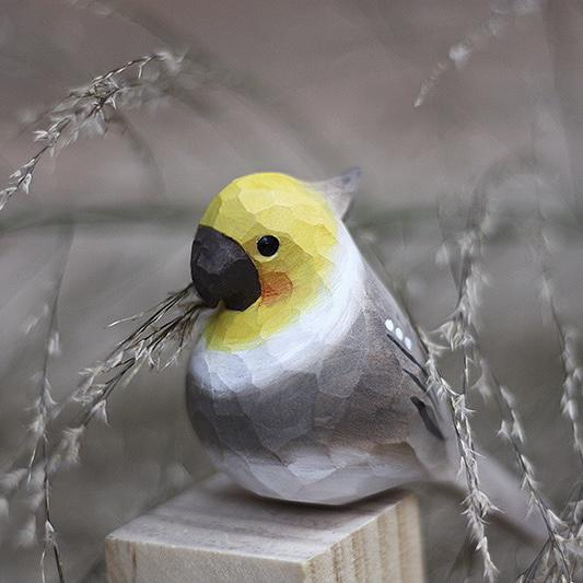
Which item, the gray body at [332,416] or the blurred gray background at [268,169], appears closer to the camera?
the gray body at [332,416]

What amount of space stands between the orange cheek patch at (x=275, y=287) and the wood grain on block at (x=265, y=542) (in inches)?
5.7

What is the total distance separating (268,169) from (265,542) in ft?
2.68

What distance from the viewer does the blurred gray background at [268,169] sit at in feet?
3.26

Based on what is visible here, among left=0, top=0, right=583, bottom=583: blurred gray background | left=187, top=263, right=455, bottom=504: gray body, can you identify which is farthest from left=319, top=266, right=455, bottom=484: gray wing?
left=0, top=0, right=583, bottom=583: blurred gray background

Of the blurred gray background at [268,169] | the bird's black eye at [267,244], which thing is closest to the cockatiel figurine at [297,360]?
the bird's black eye at [267,244]

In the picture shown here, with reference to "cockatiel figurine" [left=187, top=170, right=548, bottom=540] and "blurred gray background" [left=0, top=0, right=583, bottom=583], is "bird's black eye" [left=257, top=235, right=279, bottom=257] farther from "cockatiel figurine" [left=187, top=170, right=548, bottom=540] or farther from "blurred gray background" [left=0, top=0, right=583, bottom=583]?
Result: "blurred gray background" [left=0, top=0, right=583, bottom=583]

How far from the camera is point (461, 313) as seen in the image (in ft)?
1.88

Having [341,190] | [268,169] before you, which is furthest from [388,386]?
[268,169]

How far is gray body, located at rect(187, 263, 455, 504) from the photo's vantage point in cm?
62

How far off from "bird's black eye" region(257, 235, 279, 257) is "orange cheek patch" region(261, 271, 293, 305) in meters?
0.01

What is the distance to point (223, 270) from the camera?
64 cm

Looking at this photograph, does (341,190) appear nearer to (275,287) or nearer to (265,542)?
(275,287)

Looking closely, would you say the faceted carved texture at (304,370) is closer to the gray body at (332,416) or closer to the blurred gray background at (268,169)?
the gray body at (332,416)

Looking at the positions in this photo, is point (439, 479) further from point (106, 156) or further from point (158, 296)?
point (106, 156)
